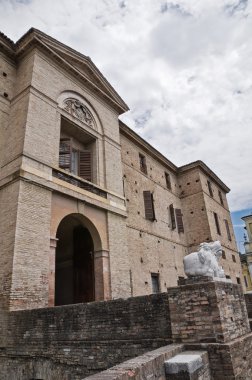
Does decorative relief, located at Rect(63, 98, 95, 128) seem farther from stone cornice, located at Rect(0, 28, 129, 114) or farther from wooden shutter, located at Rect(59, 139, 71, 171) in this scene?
wooden shutter, located at Rect(59, 139, 71, 171)

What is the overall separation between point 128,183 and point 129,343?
9919 mm

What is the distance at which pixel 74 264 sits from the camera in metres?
11.7

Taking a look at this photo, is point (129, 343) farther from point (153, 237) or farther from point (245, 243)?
point (245, 243)

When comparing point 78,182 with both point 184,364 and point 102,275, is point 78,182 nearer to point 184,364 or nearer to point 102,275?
point 102,275

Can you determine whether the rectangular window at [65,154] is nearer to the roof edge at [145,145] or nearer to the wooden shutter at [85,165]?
the wooden shutter at [85,165]

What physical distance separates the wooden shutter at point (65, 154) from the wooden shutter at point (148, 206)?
5.57 metres

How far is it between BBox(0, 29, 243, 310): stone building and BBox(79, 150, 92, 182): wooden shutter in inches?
1.6

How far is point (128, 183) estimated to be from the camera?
14555 millimetres

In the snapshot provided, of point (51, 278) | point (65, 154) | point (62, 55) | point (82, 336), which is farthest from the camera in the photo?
point (62, 55)

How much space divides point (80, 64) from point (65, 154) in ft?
14.1

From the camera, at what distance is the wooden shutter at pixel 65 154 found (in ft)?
34.9

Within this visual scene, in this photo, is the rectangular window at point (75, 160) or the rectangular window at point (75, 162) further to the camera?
the rectangular window at point (75, 162)

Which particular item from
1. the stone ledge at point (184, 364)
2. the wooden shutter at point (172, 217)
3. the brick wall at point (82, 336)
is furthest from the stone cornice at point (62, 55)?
the stone ledge at point (184, 364)

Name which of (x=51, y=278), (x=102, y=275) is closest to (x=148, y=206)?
(x=102, y=275)
